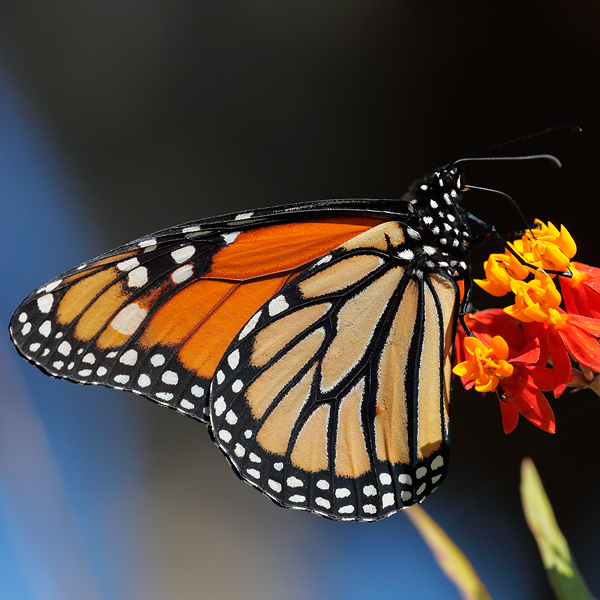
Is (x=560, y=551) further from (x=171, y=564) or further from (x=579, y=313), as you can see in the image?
(x=171, y=564)

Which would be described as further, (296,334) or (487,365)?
(296,334)

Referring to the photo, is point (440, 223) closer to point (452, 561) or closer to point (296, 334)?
point (296, 334)

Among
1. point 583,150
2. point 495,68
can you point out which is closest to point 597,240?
point 583,150

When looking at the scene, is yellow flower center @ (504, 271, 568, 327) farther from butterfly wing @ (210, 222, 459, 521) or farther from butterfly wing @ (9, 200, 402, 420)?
butterfly wing @ (9, 200, 402, 420)

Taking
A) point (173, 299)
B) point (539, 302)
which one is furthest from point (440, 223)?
point (173, 299)

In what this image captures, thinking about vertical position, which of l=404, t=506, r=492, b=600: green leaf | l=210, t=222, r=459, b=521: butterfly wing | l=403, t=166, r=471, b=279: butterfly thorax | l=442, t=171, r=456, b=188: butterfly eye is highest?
l=442, t=171, r=456, b=188: butterfly eye

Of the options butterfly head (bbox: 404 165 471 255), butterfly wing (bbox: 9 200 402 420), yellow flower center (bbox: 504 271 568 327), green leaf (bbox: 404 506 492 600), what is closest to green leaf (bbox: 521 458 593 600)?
green leaf (bbox: 404 506 492 600)

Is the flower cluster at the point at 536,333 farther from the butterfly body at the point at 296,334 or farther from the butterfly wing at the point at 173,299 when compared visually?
the butterfly wing at the point at 173,299

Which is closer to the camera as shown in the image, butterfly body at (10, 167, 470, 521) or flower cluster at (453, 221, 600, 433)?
flower cluster at (453, 221, 600, 433)
